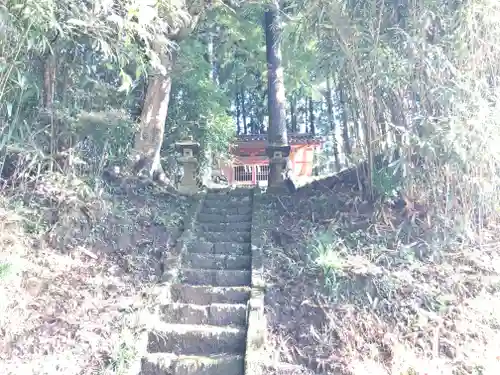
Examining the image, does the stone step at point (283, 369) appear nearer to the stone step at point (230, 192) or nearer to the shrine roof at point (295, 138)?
the stone step at point (230, 192)

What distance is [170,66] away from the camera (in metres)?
6.77

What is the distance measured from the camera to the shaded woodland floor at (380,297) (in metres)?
3.43

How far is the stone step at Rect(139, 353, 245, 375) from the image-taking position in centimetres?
329

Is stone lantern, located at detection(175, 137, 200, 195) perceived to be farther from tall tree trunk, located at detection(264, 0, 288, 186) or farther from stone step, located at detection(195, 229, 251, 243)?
tall tree trunk, located at detection(264, 0, 288, 186)

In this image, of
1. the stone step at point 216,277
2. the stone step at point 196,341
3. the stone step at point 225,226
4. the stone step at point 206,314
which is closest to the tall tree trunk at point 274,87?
the stone step at point 225,226

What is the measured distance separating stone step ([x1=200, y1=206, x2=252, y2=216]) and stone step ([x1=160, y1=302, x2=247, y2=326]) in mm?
2182

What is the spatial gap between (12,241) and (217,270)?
182cm

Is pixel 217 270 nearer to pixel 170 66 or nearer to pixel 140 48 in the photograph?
pixel 140 48

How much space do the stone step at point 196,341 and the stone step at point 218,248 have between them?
4.29 feet

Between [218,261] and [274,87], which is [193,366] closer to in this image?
[218,261]

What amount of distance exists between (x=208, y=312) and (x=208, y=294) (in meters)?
0.26

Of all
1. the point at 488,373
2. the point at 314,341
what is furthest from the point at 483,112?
the point at 314,341

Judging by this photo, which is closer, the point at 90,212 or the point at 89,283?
the point at 89,283

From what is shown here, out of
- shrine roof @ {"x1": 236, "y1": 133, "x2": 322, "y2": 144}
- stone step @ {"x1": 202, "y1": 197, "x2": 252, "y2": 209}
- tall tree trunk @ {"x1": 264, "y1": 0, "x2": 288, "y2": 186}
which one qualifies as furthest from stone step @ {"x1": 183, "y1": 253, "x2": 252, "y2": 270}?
shrine roof @ {"x1": 236, "y1": 133, "x2": 322, "y2": 144}
